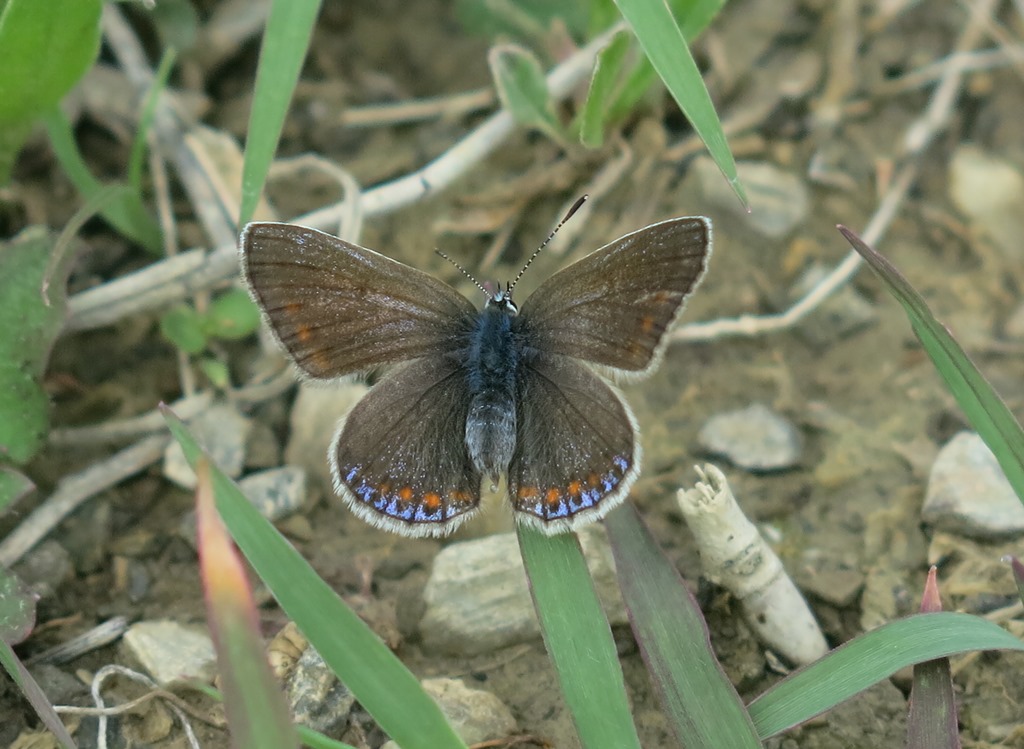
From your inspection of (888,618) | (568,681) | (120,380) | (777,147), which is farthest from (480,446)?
(777,147)

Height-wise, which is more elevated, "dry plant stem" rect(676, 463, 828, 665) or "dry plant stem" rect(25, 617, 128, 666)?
"dry plant stem" rect(25, 617, 128, 666)

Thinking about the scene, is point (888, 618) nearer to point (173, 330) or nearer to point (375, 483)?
point (375, 483)

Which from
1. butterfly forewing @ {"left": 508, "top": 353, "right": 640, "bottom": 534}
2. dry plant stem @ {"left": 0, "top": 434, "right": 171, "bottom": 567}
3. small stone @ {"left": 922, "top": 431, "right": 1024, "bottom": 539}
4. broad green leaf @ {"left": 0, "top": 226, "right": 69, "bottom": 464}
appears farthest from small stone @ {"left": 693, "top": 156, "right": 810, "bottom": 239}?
broad green leaf @ {"left": 0, "top": 226, "right": 69, "bottom": 464}

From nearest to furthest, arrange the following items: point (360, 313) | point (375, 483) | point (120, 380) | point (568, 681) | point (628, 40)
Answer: point (568, 681), point (375, 483), point (360, 313), point (628, 40), point (120, 380)

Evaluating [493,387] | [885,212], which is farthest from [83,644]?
[885,212]

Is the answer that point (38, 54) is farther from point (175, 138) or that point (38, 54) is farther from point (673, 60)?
point (673, 60)

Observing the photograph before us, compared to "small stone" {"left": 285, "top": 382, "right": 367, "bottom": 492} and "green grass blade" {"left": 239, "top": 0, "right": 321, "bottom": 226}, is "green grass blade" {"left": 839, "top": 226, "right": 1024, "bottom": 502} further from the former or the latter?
"small stone" {"left": 285, "top": 382, "right": 367, "bottom": 492}

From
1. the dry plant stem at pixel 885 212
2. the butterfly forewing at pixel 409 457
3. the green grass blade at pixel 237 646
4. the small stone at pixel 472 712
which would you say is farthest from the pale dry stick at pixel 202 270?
the green grass blade at pixel 237 646
